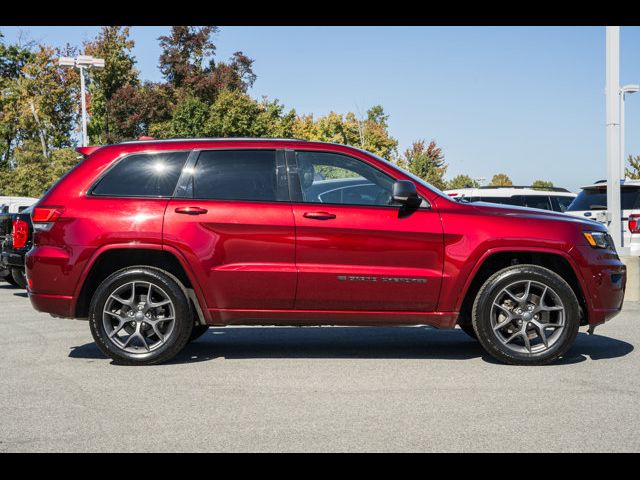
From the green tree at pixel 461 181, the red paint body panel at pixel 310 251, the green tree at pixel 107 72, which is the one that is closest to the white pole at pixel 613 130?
the red paint body panel at pixel 310 251

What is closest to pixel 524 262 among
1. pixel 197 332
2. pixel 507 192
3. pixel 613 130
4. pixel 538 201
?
pixel 197 332

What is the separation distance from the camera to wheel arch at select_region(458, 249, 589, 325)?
6.68 m

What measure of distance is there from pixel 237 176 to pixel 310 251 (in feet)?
2.88

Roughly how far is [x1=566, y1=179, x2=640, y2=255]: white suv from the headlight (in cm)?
646

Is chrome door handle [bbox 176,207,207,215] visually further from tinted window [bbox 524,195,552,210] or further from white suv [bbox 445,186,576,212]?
tinted window [bbox 524,195,552,210]

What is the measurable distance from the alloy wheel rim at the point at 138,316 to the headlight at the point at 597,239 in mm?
3382

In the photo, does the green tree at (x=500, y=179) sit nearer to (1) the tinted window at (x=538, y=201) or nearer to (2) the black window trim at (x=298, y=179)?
(1) the tinted window at (x=538, y=201)

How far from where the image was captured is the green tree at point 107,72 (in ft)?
165

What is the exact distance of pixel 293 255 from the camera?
6.47m

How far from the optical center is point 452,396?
5.43 meters

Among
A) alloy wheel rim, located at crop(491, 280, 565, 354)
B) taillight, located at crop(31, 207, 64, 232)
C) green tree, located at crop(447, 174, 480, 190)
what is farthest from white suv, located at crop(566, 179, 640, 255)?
green tree, located at crop(447, 174, 480, 190)
